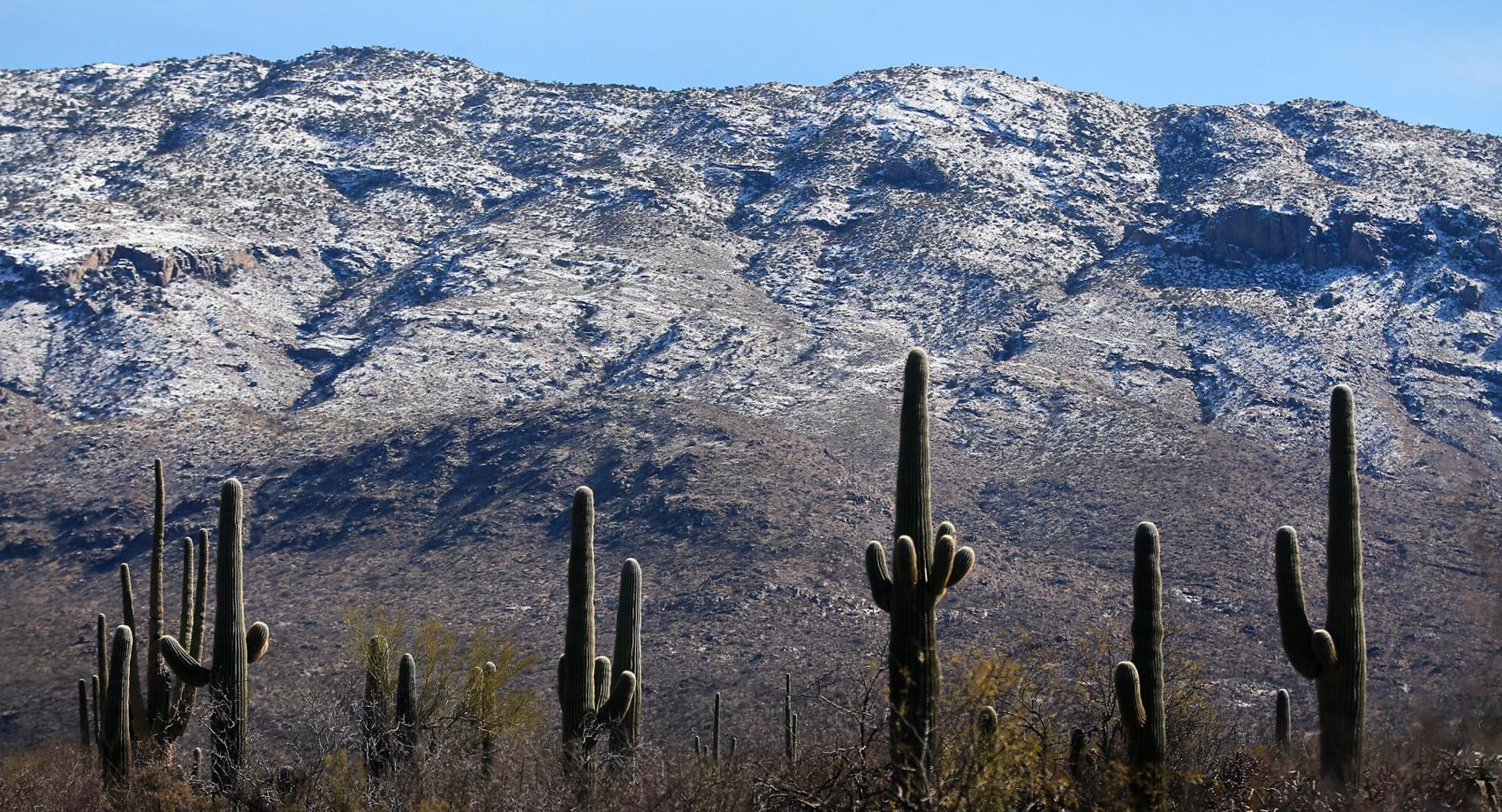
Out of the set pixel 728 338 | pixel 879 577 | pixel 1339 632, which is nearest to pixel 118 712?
pixel 879 577

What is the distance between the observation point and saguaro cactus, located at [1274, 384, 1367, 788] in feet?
62.1

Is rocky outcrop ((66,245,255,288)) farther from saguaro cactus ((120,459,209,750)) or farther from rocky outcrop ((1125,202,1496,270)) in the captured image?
saguaro cactus ((120,459,209,750))

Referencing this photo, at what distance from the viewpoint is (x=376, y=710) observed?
26.4 meters

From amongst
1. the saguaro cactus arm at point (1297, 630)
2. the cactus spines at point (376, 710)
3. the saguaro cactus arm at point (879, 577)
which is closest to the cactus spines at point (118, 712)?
the cactus spines at point (376, 710)

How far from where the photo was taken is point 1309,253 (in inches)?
3647

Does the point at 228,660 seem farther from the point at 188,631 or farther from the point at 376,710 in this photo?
the point at 376,710

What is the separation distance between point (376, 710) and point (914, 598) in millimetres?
11432

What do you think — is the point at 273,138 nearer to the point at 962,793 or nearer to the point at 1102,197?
the point at 1102,197

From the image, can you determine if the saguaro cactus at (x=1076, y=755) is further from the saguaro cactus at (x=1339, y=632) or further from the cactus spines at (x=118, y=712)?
the cactus spines at (x=118, y=712)

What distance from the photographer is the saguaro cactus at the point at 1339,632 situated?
18.9 m

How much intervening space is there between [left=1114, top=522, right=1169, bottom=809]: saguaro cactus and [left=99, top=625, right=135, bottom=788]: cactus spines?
13130mm

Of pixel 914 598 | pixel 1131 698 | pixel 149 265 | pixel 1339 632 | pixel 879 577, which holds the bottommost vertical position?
pixel 1131 698

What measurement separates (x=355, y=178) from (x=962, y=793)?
9675cm

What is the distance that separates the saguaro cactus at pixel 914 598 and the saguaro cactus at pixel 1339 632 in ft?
13.2
